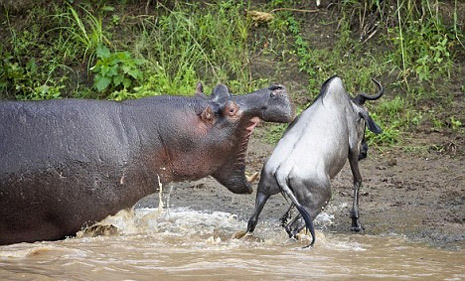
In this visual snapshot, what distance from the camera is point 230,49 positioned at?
9969 mm

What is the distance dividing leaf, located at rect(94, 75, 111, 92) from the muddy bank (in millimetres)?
1491

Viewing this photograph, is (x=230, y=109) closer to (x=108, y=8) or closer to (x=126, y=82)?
(x=126, y=82)

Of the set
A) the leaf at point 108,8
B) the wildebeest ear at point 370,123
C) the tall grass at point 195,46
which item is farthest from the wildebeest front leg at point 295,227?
the leaf at point 108,8

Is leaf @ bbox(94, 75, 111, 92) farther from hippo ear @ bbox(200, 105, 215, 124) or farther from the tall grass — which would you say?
hippo ear @ bbox(200, 105, 215, 124)

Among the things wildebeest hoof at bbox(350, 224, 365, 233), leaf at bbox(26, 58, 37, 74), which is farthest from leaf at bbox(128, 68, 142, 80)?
wildebeest hoof at bbox(350, 224, 365, 233)

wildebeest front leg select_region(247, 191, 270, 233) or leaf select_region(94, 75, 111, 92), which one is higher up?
leaf select_region(94, 75, 111, 92)

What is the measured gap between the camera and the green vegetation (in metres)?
9.65

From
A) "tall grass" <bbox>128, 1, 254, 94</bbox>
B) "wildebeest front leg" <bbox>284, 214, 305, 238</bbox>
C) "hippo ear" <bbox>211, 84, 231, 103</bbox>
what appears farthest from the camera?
"tall grass" <bbox>128, 1, 254, 94</bbox>

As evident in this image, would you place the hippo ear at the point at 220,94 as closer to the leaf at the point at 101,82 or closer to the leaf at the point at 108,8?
the leaf at the point at 101,82

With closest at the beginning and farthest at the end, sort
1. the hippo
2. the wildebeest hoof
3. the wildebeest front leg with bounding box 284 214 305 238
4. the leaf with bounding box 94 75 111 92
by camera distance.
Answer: the hippo
the wildebeest front leg with bounding box 284 214 305 238
the wildebeest hoof
the leaf with bounding box 94 75 111 92

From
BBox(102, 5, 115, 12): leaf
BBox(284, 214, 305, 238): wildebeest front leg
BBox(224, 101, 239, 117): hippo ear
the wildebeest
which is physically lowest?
BBox(284, 214, 305, 238): wildebeest front leg

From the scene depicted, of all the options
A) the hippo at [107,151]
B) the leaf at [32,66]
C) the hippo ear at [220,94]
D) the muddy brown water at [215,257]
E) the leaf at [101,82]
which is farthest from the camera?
the leaf at [32,66]

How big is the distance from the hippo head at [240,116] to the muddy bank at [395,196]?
77cm

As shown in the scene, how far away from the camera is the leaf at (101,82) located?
961 cm
